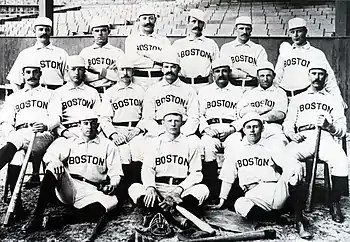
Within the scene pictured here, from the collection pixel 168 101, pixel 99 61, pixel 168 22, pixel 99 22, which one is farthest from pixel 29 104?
pixel 168 22

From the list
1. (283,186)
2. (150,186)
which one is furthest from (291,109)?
(150,186)

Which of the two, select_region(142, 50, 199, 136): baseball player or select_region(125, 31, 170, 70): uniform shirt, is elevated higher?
select_region(125, 31, 170, 70): uniform shirt

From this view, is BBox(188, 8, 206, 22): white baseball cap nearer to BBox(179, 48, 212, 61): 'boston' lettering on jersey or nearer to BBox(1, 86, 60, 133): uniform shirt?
BBox(179, 48, 212, 61): 'boston' lettering on jersey

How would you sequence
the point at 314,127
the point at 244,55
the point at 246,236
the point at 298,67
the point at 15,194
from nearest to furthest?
the point at 246,236
the point at 15,194
the point at 314,127
the point at 298,67
the point at 244,55

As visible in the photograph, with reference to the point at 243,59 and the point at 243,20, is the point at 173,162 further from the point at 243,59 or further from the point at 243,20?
the point at 243,20

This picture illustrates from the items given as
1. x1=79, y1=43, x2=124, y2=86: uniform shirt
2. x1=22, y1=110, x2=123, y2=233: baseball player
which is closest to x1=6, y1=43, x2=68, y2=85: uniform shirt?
x1=79, y1=43, x2=124, y2=86: uniform shirt

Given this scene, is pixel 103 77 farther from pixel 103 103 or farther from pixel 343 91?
pixel 343 91
